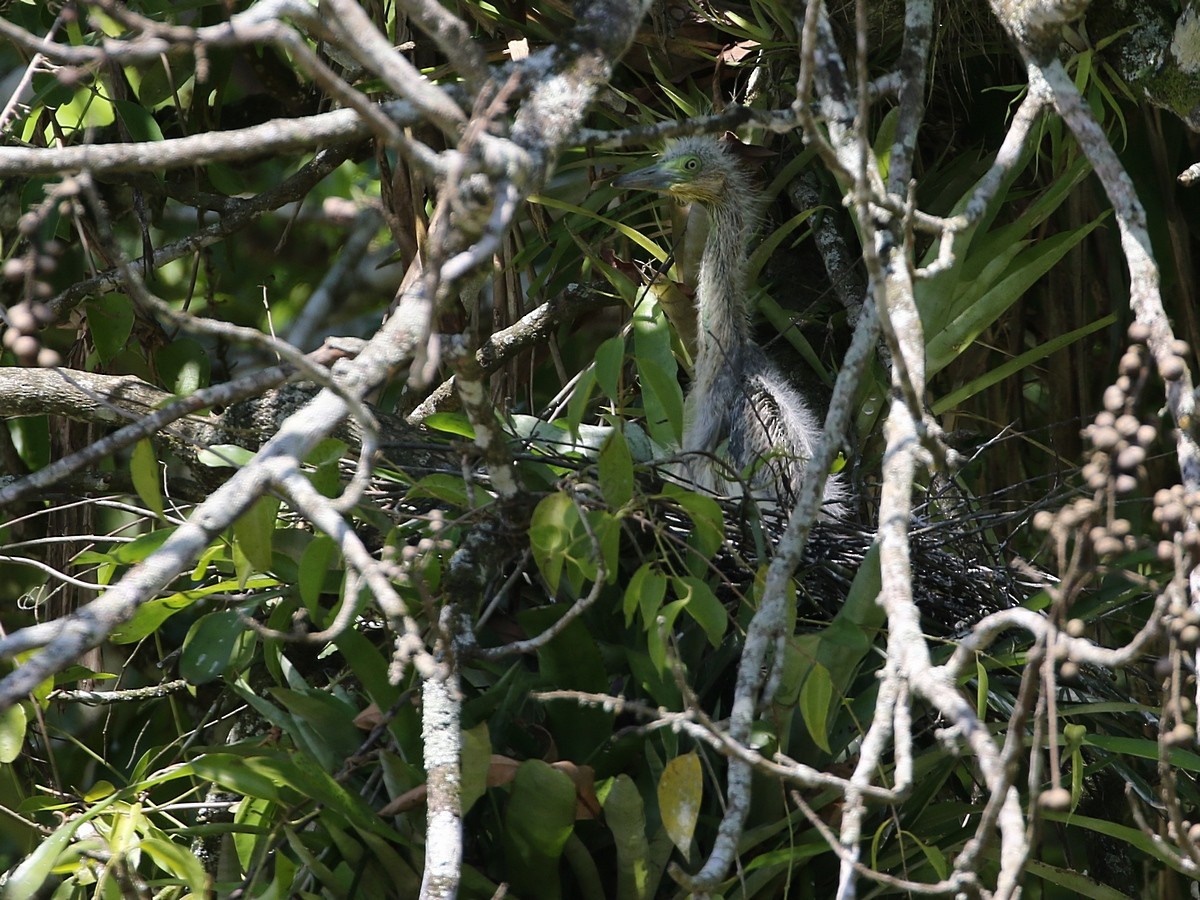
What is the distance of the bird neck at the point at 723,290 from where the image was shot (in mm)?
2635

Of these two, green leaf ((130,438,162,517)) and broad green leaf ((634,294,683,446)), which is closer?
green leaf ((130,438,162,517))

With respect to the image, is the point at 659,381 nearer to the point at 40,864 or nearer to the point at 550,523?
the point at 550,523

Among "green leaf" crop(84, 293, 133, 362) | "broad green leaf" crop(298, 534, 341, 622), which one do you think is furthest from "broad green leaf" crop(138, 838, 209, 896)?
"green leaf" crop(84, 293, 133, 362)

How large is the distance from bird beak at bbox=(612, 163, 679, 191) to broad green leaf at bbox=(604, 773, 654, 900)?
1.32 m

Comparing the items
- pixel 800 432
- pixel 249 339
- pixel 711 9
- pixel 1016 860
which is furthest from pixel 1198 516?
pixel 711 9

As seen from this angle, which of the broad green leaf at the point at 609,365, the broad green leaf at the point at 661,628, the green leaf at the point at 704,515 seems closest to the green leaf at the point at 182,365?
the broad green leaf at the point at 609,365

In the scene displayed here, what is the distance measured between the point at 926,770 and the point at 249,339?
3.75 ft

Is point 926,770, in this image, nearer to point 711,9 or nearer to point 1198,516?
point 1198,516

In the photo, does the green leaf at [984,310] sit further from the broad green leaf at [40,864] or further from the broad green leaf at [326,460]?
the broad green leaf at [40,864]

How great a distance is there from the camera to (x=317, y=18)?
1042 millimetres

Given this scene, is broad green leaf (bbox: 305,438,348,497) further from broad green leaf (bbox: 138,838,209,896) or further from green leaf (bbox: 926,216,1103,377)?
green leaf (bbox: 926,216,1103,377)

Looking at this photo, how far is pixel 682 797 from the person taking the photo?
142 centimetres

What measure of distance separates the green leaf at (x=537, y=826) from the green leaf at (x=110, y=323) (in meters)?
1.27

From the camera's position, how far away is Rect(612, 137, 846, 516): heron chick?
249 cm
